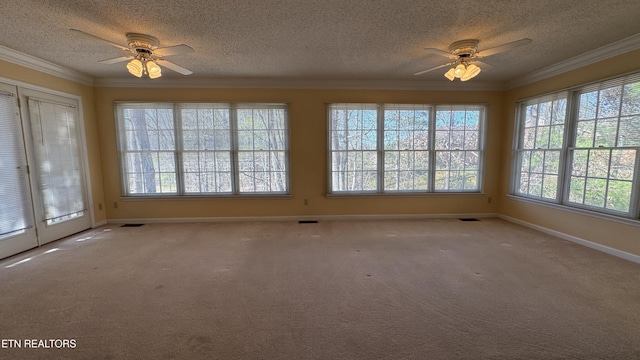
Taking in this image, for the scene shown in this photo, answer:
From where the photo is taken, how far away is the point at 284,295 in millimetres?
2266

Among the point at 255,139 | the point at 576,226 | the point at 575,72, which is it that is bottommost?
the point at 576,226

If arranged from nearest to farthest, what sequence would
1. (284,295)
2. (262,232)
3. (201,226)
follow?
1. (284,295)
2. (262,232)
3. (201,226)

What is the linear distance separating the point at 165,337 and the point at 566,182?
510 centimetres

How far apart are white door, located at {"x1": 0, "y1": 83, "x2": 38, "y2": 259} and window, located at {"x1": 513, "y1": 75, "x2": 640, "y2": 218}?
7.29m

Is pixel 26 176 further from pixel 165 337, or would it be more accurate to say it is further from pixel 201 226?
pixel 165 337

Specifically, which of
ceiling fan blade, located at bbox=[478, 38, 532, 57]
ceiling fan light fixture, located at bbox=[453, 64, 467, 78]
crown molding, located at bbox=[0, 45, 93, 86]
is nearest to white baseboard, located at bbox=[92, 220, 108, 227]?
crown molding, located at bbox=[0, 45, 93, 86]

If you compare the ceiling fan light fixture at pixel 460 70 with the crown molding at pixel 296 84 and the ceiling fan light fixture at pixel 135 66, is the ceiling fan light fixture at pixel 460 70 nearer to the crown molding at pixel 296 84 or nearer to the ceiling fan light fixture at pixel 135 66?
the crown molding at pixel 296 84

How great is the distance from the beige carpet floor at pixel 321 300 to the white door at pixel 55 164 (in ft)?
1.36

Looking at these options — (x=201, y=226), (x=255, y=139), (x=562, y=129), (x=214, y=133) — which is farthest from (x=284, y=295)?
(x=562, y=129)

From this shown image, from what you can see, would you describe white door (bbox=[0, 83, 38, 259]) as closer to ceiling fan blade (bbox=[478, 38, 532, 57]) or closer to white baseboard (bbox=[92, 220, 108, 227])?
white baseboard (bbox=[92, 220, 108, 227])

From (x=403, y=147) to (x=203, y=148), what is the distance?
11.8ft

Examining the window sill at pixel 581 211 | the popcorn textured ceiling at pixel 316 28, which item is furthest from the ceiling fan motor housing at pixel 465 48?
the window sill at pixel 581 211

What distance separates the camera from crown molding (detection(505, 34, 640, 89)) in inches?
113

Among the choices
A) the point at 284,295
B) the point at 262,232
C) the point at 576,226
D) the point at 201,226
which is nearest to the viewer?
the point at 284,295
